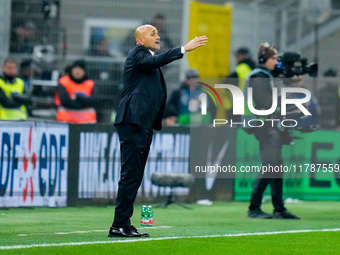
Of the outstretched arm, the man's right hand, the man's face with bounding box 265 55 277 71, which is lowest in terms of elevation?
the outstretched arm

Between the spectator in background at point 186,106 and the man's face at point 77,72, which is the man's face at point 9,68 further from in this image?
the spectator in background at point 186,106

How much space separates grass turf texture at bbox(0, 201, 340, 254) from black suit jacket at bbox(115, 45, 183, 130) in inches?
49.7

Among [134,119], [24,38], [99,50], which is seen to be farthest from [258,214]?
[24,38]

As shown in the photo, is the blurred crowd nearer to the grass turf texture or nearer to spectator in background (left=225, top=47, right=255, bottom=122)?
spectator in background (left=225, top=47, right=255, bottom=122)

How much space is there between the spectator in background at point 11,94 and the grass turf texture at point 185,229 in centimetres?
270

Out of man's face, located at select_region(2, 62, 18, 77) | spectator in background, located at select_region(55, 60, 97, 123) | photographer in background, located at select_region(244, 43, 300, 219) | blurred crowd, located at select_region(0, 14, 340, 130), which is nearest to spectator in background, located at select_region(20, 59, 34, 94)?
blurred crowd, located at select_region(0, 14, 340, 130)

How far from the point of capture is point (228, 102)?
625 inches

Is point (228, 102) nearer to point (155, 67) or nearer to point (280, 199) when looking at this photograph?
A: point (280, 199)

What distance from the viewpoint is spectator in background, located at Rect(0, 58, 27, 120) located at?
53.2 ft

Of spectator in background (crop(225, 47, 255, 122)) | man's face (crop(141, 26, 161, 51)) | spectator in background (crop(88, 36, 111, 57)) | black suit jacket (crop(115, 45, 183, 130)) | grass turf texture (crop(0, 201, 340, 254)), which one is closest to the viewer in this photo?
grass turf texture (crop(0, 201, 340, 254))

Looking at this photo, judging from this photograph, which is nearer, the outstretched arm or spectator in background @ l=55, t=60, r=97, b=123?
the outstretched arm

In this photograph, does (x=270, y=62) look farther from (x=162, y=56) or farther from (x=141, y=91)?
(x=162, y=56)

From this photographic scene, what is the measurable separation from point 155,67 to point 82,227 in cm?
264

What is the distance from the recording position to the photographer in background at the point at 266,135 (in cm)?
1297
